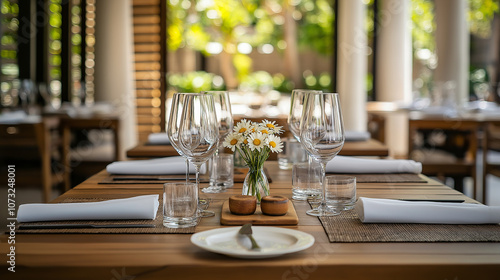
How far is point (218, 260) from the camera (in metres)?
0.86

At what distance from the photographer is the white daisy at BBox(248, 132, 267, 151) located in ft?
4.00

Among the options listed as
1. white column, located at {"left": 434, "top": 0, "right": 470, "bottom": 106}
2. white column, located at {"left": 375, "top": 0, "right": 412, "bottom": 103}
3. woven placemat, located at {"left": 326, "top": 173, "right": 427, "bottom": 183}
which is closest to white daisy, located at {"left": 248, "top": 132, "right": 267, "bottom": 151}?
woven placemat, located at {"left": 326, "top": 173, "right": 427, "bottom": 183}

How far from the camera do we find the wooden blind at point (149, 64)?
5.75 metres

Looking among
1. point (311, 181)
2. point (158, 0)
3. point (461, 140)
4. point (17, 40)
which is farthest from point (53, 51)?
point (311, 181)

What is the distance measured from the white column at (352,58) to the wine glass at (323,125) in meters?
4.66

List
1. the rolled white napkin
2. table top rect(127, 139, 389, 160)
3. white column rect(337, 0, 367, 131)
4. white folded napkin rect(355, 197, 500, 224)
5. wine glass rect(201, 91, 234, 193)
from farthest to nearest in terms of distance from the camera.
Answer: white column rect(337, 0, 367, 131) < table top rect(127, 139, 389, 160) < the rolled white napkin < wine glass rect(201, 91, 234, 193) < white folded napkin rect(355, 197, 500, 224)

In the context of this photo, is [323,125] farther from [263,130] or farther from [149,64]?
[149,64]

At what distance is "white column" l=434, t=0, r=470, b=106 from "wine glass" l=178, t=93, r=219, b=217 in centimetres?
449

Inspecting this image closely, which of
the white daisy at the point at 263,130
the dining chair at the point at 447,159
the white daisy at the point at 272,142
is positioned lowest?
the dining chair at the point at 447,159

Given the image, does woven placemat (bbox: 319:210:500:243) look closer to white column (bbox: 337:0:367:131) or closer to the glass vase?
the glass vase

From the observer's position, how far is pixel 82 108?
14.2ft

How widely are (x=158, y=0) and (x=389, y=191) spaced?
4731mm

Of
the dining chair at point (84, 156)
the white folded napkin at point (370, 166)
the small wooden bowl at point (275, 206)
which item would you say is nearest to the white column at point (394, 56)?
the dining chair at point (84, 156)

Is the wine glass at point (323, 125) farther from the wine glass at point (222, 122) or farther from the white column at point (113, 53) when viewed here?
the white column at point (113, 53)
